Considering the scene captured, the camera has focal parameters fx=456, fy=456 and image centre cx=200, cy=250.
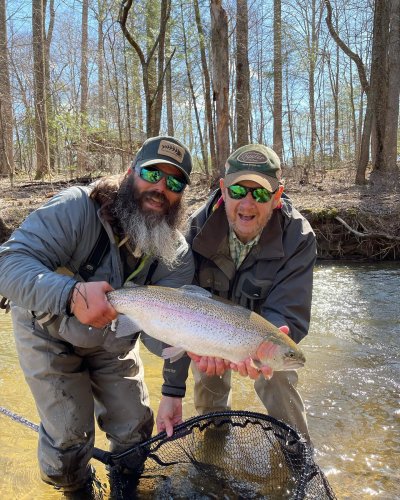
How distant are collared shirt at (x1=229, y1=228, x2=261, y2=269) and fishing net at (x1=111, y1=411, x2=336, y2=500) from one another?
104 centimetres

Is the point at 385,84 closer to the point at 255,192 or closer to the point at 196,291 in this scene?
the point at 255,192

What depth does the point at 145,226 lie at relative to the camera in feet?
8.91

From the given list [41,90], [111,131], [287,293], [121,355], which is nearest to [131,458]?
[121,355]

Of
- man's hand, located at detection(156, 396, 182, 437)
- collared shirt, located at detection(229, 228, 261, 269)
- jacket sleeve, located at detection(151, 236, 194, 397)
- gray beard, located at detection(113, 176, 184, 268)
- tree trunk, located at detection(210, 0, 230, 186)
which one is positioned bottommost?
man's hand, located at detection(156, 396, 182, 437)

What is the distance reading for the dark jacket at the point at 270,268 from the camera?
2975 millimetres

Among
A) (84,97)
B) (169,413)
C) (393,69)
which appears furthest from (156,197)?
(84,97)

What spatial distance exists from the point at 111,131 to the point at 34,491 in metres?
16.5

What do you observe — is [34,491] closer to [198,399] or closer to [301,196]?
[198,399]

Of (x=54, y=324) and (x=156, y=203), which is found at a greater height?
(x=156, y=203)

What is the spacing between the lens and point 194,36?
627 inches

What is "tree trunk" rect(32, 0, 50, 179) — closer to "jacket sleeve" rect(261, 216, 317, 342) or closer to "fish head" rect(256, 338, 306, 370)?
"jacket sleeve" rect(261, 216, 317, 342)

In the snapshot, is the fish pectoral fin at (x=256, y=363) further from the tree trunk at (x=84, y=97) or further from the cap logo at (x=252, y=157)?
the tree trunk at (x=84, y=97)

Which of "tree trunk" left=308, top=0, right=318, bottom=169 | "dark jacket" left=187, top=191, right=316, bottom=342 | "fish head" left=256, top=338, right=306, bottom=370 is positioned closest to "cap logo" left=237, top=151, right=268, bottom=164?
"dark jacket" left=187, top=191, right=316, bottom=342

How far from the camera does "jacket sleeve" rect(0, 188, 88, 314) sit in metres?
2.16
